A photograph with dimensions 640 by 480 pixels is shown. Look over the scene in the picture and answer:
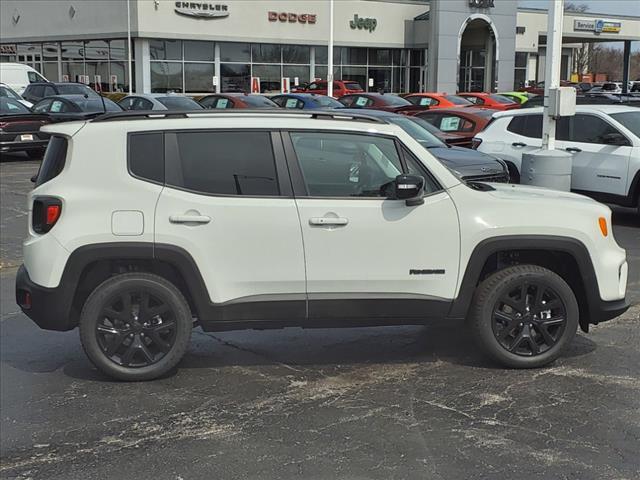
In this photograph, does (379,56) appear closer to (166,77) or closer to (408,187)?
(166,77)

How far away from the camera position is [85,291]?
5059 millimetres

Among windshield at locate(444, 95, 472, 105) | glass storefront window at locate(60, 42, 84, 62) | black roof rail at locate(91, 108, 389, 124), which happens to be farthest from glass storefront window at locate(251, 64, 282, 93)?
black roof rail at locate(91, 108, 389, 124)

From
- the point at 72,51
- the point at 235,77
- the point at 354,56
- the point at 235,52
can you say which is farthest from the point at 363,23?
the point at 72,51

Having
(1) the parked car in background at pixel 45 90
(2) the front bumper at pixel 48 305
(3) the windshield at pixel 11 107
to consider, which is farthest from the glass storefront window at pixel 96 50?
(2) the front bumper at pixel 48 305

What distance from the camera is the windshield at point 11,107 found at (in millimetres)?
18491

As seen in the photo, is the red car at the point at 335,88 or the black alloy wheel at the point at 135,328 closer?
the black alloy wheel at the point at 135,328

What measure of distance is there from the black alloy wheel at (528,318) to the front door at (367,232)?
0.42 meters

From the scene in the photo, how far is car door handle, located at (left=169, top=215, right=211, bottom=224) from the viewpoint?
4.84 metres

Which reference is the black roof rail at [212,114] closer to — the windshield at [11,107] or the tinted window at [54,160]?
the tinted window at [54,160]

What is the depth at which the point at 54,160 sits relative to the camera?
5.02 m

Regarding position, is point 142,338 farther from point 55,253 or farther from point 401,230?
point 401,230

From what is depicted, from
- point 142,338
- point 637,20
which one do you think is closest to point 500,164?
point 142,338

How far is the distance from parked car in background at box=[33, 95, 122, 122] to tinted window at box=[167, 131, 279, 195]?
51.7 feet

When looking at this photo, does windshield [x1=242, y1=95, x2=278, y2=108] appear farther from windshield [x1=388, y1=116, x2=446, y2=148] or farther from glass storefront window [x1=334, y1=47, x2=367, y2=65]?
glass storefront window [x1=334, y1=47, x2=367, y2=65]
